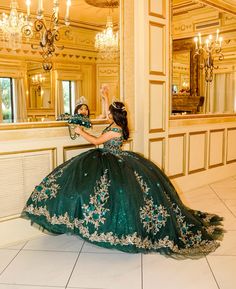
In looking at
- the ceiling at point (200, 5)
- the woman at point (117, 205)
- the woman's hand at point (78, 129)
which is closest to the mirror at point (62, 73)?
the woman's hand at point (78, 129)

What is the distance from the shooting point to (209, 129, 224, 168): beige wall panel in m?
5.25

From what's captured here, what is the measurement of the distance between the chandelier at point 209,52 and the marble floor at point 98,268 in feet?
9.21

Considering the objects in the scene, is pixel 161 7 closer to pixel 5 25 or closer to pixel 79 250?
pixel 5 25

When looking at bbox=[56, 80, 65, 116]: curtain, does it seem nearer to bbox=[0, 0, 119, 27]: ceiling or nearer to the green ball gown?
the green ball gown

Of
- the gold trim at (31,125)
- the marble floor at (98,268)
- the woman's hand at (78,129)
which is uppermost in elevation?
the gold trim at (31,125)

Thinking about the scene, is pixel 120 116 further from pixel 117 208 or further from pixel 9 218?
pixel 9 218

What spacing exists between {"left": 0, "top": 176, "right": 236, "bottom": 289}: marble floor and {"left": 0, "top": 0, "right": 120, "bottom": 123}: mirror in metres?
1.17

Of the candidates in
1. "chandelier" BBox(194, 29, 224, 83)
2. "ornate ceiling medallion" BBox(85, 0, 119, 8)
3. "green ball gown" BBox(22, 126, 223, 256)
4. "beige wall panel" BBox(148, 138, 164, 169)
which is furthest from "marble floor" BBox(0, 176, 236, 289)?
"chandelier" BBox(194, 29, 224, 83)

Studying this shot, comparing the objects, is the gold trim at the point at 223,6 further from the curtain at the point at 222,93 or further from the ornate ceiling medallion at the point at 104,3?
the ornate ceiling medallion at the point at 104,3

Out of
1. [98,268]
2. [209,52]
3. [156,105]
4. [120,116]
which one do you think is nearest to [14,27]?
[120,116]

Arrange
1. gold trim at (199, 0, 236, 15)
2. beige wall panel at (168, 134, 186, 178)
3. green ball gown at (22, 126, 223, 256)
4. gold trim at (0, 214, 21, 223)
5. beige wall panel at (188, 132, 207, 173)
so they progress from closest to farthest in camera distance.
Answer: green ball gown at (22, 126, 223, 256) → gold trim at (0, 214, 21, 223) → beige wall panel at (168, 134, 186, 178) → beige wall panel at (188, 132, 207, 173) → gold trim at (199, 0, 236, 15)

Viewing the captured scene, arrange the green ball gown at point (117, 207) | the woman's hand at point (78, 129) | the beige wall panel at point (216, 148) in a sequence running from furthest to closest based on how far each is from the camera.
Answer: the beige wall panel at point (216, 148) → the woman's hand at point (78, 129) → the green ball gown at point (117, 207)

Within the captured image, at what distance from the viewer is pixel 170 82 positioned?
14.3 feet

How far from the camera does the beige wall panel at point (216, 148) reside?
5246 mm
